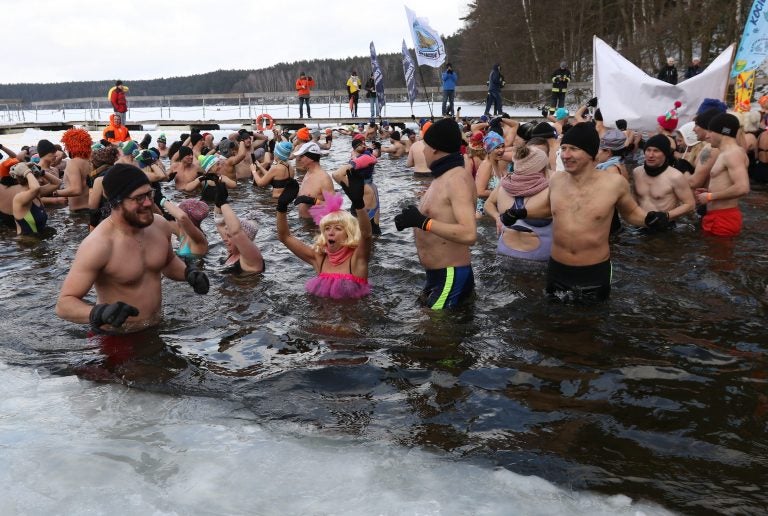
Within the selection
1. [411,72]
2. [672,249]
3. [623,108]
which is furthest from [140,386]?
[411,72]

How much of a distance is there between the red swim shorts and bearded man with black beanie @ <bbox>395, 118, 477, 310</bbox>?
13.2 feet

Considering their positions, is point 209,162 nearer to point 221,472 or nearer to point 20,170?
point 221,472

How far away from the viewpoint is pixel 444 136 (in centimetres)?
441

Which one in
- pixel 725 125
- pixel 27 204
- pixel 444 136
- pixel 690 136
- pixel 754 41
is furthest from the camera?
pixel 754 41

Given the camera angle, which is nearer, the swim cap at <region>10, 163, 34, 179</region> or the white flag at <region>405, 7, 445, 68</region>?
the swim cap at <region>10, 163, 34, 179</region>

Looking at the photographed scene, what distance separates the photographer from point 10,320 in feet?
18.1

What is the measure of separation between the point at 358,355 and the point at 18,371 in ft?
7.69

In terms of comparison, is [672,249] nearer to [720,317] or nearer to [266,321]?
[720,317]

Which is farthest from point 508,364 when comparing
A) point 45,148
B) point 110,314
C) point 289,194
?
point 45,148

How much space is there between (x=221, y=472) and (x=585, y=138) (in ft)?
10.9

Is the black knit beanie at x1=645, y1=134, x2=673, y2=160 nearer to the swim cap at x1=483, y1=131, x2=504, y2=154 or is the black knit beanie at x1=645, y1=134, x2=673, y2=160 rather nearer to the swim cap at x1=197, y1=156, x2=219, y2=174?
the swim cap at x1=483, y1=131, x2=504, y2=154

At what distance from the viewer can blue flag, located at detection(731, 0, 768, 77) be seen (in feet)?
33.3

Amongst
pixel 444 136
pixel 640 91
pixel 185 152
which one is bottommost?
pixel 185 152

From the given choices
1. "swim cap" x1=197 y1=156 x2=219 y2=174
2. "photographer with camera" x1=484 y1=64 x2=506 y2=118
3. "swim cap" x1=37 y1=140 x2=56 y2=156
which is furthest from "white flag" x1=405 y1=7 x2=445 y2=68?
"swim cap" x1=197 y1=156 x2=219 y2=174
